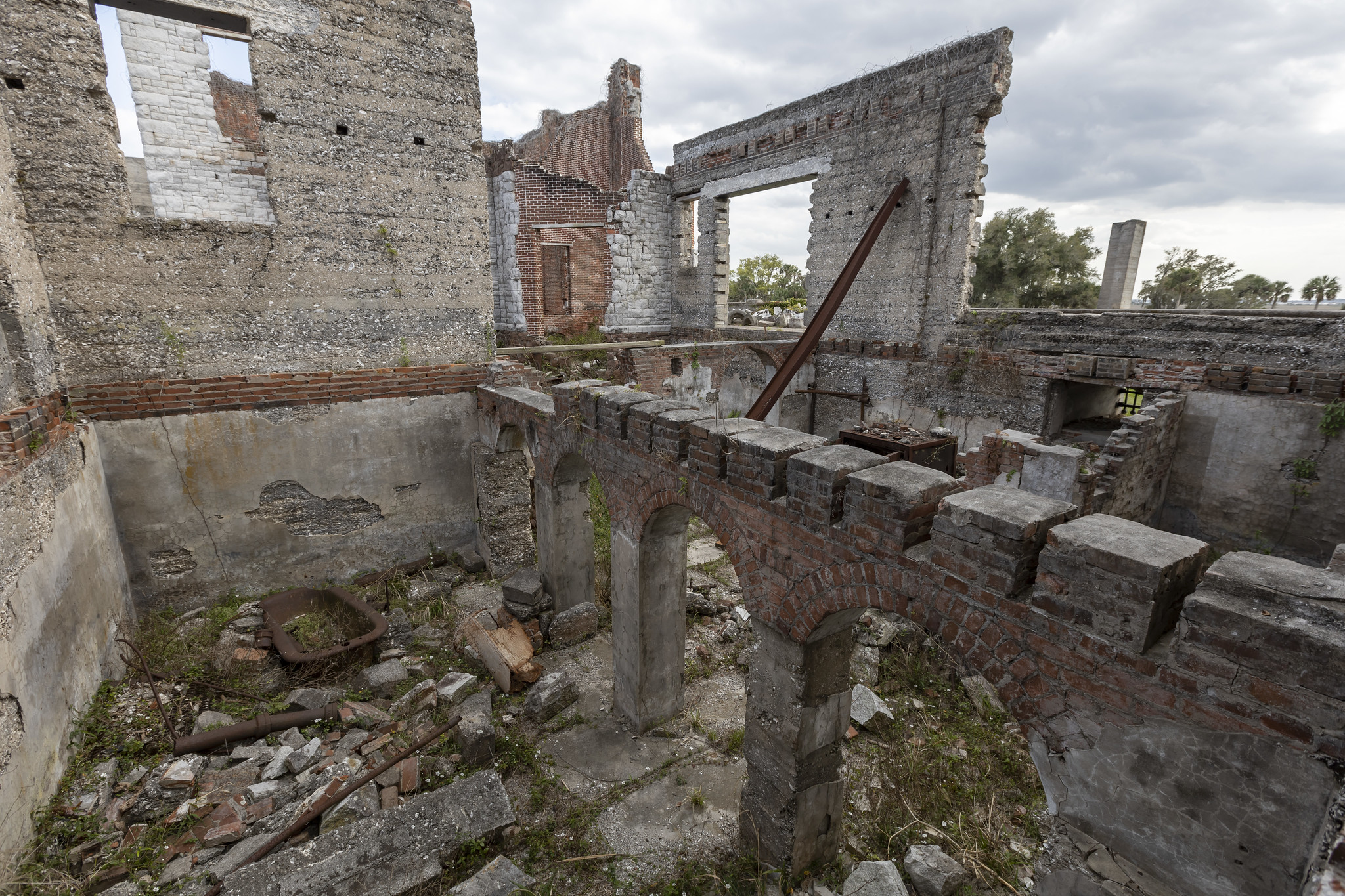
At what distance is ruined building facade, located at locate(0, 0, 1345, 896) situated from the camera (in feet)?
7.36

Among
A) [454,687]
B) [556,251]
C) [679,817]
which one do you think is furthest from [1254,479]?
[556,251]

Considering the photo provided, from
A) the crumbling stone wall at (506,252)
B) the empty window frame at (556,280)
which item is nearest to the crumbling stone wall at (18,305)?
the crumbling stone wall at (506,252)

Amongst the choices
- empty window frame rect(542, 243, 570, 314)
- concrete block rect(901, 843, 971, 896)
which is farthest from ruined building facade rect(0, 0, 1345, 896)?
empty window frame rect(542, 243, 570, 314)

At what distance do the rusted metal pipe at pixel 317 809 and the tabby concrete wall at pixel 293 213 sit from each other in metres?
4.75

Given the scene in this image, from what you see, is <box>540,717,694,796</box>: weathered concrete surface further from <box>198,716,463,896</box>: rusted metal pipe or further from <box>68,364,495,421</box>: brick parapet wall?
<box>68,364,495,421</box>: brick parapet wall

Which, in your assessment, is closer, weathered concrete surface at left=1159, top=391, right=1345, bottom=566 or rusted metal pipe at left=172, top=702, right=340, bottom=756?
rusted metal pipe at left=172, top=702, right=340, bottom=756

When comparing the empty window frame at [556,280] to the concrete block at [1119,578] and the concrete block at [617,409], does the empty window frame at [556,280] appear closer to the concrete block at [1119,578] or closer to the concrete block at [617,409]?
the concrete block at [617,409]

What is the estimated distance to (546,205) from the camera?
13688mm

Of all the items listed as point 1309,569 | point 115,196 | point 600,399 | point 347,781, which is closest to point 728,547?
point 600,399

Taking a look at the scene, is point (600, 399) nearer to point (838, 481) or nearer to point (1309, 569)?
point (838, 481)

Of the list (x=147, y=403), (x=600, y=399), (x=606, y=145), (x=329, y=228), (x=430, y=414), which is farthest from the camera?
(x=606, y=145)

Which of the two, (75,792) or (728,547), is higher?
(728,547)

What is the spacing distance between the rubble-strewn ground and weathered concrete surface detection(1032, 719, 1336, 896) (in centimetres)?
196

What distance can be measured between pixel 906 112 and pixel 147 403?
11.5 m
